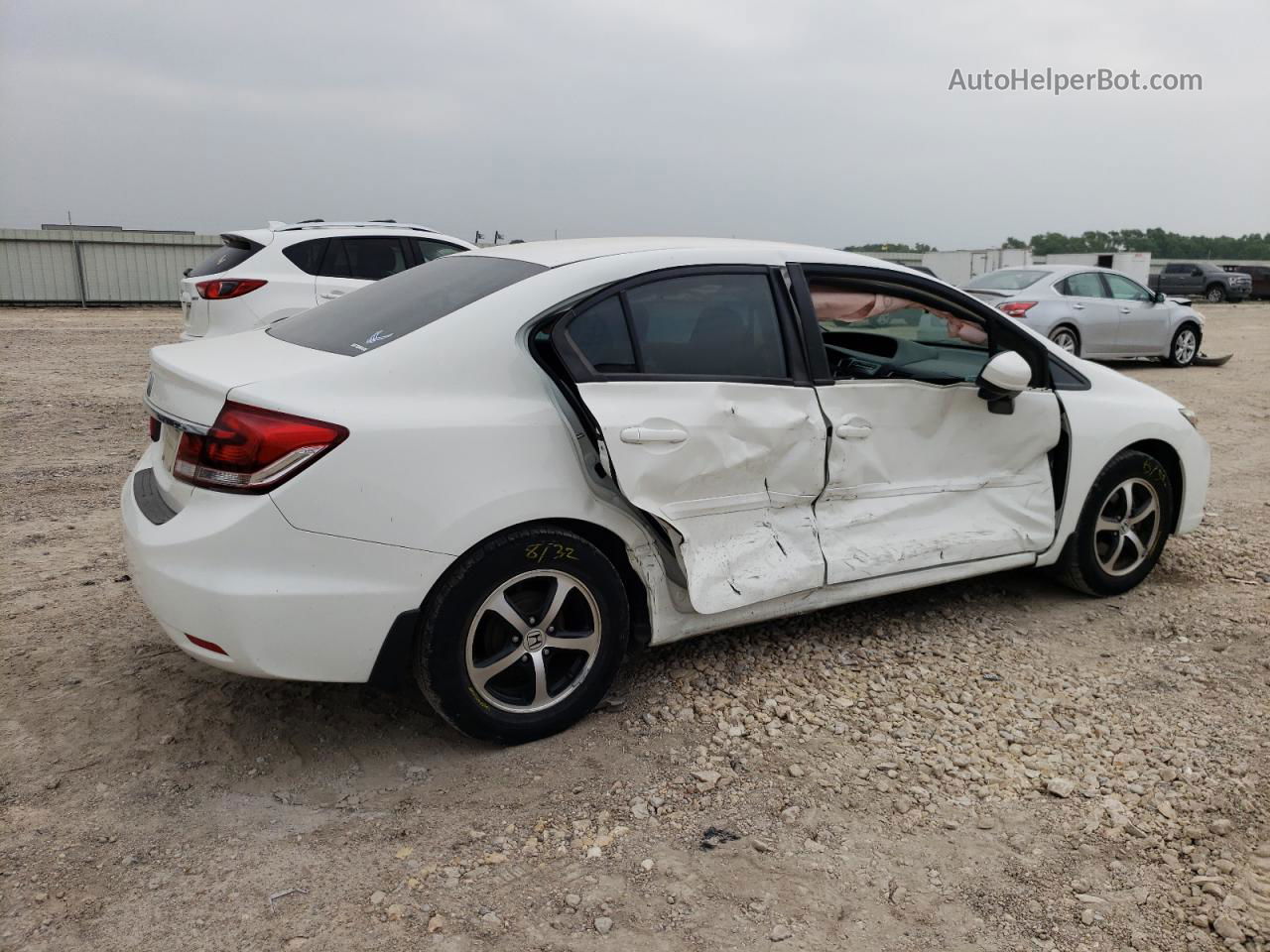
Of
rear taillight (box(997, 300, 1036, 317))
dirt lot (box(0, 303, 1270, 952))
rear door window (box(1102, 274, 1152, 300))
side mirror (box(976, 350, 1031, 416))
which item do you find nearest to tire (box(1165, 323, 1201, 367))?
rear door window (box(1102, 274, 1152, 300))

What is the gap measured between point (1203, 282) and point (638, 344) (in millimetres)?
38044

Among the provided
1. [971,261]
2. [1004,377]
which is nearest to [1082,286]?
[1004,377]

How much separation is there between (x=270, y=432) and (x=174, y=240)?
76.1 ft

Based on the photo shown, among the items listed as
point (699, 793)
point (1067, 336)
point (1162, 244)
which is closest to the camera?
point (699, 793)

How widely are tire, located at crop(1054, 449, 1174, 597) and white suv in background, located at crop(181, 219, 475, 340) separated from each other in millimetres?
5916

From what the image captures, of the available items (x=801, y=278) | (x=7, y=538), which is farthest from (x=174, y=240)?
(x=801, y=278)

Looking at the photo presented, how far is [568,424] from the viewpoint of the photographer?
342 cm

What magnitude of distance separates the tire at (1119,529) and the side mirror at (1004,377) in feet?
2.61

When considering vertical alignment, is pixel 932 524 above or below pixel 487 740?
above

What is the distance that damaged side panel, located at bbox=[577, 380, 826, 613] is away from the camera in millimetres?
3438

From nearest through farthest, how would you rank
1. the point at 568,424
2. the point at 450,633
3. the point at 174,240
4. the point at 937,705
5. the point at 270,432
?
the point at 270,432, the point at 450,633, the point at 568,424, the point at 937,705, the point at 174,240

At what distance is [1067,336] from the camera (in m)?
14.2

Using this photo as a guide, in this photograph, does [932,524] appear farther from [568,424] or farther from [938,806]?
[568,424]

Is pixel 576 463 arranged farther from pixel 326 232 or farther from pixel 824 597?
pixel 326 232
